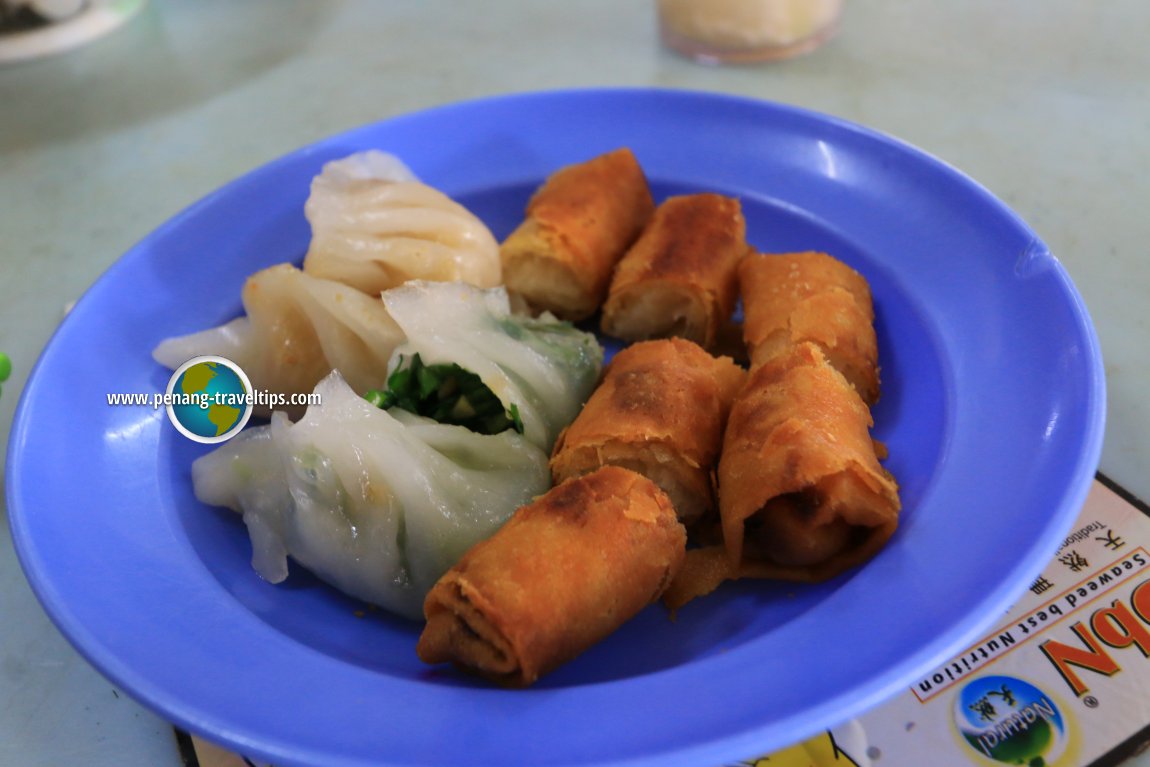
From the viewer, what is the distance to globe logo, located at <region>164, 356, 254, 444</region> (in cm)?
166

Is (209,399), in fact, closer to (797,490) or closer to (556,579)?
(556,579)

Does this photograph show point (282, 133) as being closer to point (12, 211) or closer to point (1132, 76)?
point (12, 211)

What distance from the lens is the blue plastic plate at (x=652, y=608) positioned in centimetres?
109

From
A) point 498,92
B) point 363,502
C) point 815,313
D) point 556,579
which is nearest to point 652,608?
point 556,579

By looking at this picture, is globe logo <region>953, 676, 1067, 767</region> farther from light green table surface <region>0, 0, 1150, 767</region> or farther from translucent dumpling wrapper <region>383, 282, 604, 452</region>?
translucent dumpling wrapper <region>383, 282, 604, 452</region>

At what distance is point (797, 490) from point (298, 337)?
3.24 feet

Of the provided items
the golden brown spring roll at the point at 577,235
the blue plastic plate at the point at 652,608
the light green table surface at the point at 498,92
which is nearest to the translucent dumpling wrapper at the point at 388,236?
the golden brown spring roll at the point at 577,235

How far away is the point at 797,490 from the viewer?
1304 millimetres

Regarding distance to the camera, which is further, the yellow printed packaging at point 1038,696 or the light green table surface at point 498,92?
the light green table surface at point 498,92

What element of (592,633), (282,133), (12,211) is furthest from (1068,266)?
(12,211)

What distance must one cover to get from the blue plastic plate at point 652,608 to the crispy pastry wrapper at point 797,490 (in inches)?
1.5

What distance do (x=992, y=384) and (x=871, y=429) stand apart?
22 cm

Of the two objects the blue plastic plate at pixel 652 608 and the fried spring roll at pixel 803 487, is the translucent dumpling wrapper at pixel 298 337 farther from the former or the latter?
the fried spring roll at pixel 803 487

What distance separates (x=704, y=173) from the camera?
2.09m
